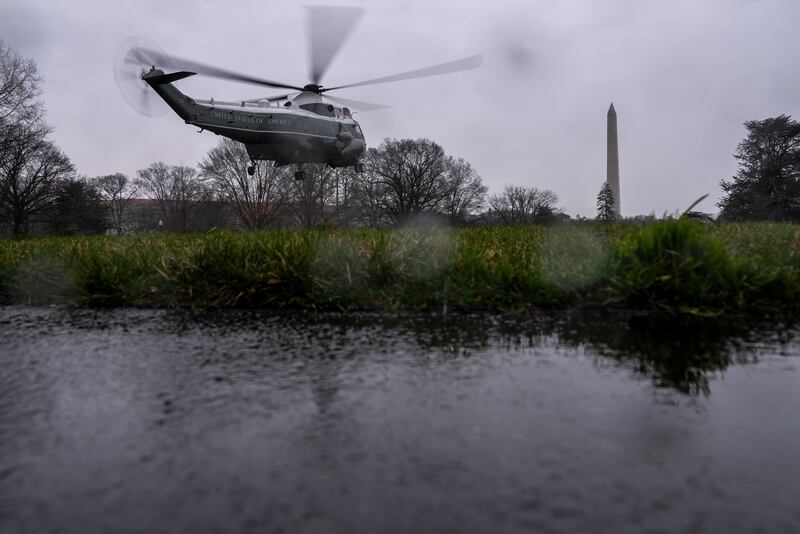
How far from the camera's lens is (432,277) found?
150 inches

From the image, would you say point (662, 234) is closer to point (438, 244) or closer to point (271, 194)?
point (438, 244)

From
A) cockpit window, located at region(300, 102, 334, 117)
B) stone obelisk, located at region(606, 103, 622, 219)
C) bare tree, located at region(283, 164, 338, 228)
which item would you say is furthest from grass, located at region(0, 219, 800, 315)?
stone obelisk, located at region(606, 103, 622, 219)

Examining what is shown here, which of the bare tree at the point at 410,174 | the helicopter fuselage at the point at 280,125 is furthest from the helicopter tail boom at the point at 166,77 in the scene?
the bare tree at the point at 410,174

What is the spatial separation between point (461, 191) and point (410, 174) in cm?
762

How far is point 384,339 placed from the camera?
2680 mm

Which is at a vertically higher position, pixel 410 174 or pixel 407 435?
pixel 410 174

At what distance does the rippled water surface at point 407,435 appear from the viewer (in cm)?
108

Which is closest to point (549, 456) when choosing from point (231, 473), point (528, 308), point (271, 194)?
point (231, 473)

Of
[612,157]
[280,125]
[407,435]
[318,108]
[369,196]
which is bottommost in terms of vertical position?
[407,435]

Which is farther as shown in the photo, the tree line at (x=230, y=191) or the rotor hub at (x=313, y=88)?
the tree line at (x=230, y=191)

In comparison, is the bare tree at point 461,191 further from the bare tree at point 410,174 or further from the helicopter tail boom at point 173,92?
the helicopter tail boom at point 173,92

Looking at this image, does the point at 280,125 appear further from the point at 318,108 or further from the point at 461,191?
the point at 461,191

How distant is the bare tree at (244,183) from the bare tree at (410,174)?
11.2 metres

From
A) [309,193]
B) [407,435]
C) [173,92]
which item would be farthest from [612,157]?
[407,435]
